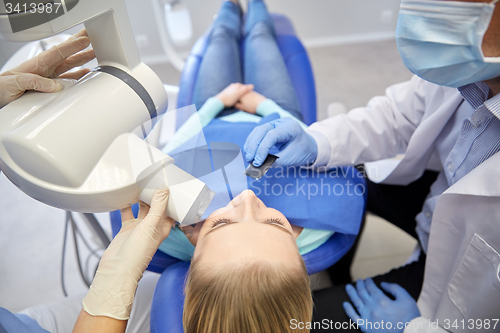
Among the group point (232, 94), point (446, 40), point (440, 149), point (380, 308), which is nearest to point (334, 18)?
point (232, 94)

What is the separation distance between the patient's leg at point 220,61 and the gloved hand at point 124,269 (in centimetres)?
90

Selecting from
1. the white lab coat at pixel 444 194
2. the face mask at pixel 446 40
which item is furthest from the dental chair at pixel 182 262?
the face mask at pixel 446 40

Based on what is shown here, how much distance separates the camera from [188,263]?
0.96 m

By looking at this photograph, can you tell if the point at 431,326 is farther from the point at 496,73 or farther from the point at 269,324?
A: the point at 496,73

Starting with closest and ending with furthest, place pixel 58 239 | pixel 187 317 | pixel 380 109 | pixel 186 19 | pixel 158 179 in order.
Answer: pixel 158 179 < pixel 187 317 < pixel 380 109 < pixel 58 239 < pixel 186 19

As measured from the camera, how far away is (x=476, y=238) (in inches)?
30.9

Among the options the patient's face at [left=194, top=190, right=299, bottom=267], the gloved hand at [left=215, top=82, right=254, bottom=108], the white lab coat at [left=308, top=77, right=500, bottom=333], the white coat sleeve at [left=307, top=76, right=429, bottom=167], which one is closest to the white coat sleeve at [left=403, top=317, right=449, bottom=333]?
the white lab coat at [left=308, top=77, right=500, bottom=333]

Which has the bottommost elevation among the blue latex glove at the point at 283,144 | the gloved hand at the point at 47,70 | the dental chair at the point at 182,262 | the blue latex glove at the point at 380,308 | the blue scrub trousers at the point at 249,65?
the blue latex glove at the point at 380,308

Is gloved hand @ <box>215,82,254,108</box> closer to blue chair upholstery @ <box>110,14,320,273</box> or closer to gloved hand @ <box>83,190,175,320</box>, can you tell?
blue chair upholstery @ <box>110,14,320,273</box>

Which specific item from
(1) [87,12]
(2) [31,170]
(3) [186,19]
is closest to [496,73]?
(1) [87,12]

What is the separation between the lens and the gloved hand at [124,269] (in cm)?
65

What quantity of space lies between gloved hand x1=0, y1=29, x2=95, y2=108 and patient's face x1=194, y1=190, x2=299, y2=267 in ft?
1.55

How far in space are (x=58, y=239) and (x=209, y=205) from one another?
1176 mm

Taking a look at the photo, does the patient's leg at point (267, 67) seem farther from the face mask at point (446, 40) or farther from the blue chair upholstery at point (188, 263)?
the face mask at point (446, 40)
